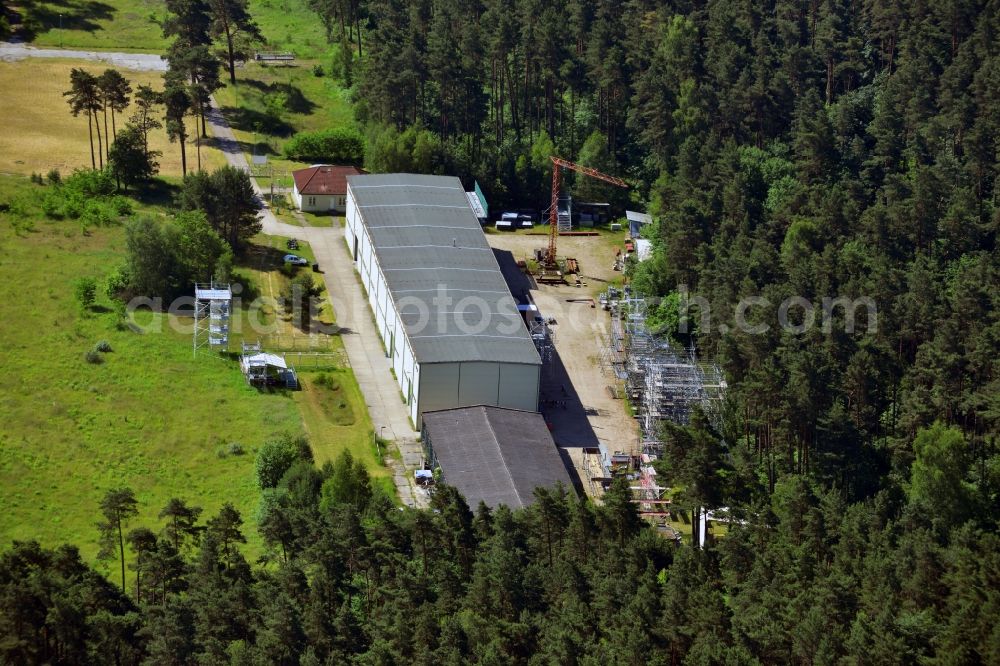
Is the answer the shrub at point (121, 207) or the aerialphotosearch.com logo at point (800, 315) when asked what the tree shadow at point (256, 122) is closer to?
the shrub at point (121, 207)

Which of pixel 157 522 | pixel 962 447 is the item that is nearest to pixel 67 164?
pixel 157 522

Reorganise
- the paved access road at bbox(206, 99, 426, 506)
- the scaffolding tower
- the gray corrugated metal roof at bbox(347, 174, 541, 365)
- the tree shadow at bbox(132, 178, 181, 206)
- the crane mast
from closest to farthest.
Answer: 1. the paved access road at bbox(206, 99, 426, 506)
2. the gray corrugated metal roof at bbox(347, 174, 541, 365)
3. the scaffolding tower
4. the crane mast
5. the tree shadow at bbox(132, 178, 181, 206)

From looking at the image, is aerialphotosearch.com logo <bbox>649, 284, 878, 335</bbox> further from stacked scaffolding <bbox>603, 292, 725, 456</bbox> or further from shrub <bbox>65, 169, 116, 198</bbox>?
shrub <bbox>65, 169, 116, 198</bbox>

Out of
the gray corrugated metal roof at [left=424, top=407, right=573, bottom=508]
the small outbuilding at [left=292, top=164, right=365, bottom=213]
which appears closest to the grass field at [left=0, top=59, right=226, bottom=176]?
the small outbuilding at [left=292, top=164, right=365, bottom=213]

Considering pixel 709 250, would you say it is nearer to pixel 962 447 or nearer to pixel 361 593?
pixel 962 447

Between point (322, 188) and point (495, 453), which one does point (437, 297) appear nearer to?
point (495, 453)

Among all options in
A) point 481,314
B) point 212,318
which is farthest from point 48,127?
point 481,314
